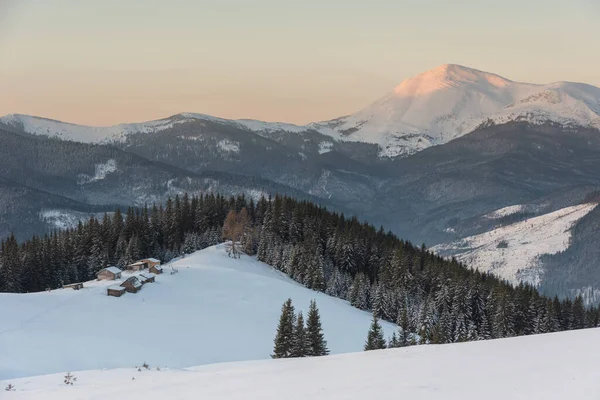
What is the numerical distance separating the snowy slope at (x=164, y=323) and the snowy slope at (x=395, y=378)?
18089mm

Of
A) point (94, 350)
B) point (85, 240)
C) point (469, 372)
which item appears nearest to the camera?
point (469, 372)

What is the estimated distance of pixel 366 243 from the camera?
12019 cm

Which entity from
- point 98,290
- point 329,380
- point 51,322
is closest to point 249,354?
point 51,322

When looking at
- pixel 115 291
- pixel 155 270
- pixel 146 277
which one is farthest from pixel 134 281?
pixel 155 270

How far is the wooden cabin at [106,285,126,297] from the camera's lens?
73.8m

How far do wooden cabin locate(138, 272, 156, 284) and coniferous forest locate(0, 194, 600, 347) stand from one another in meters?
25.3

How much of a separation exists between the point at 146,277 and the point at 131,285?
5239 millimetres

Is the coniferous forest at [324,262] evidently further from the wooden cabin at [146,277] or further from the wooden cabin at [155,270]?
the wooden cabin at [146,277]

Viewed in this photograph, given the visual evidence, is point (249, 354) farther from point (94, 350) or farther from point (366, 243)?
point (366, 243)

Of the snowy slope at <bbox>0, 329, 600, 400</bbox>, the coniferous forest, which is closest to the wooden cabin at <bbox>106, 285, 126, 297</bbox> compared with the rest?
the coniferous forest

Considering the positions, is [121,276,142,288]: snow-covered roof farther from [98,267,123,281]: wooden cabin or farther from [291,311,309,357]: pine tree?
[291,311,309,357]: pine tree

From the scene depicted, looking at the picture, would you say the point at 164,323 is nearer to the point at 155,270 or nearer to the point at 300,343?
the point at 155,270

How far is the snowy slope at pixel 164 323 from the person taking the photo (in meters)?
49.6

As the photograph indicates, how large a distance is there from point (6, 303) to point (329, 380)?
55614 millimetres
